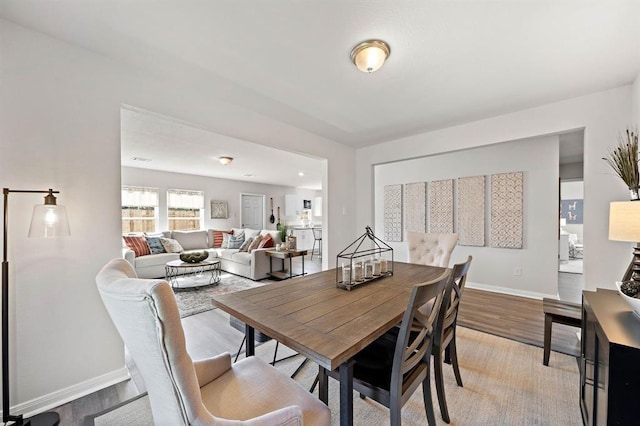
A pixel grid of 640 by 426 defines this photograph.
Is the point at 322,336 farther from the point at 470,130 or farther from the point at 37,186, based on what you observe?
the point at 470,130

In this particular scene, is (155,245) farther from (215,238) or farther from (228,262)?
(228,262)

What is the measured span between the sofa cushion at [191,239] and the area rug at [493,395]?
4.78m

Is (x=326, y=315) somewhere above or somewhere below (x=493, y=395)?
above

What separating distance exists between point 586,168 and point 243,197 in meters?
7.69

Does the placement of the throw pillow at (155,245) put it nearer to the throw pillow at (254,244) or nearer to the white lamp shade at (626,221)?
the throw pillow at (254,244)

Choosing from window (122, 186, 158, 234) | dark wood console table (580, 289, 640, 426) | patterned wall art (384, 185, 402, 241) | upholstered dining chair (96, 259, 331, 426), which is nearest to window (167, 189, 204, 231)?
window (122, 186, 158, 234)

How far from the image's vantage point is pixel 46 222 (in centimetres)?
151

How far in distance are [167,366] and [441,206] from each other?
463 centimetres

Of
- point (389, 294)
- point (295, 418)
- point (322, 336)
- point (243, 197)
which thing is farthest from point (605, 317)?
point (243, 197)

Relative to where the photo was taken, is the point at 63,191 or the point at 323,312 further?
the point at 63,191

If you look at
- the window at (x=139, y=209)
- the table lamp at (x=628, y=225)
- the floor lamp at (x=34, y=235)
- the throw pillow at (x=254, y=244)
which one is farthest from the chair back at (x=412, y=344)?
the window at (x=139, y=209)

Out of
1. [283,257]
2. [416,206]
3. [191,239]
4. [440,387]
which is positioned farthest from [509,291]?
[191,239]

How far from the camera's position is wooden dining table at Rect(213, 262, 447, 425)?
947mm

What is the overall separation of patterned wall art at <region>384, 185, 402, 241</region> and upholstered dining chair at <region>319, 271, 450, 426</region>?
3.68 m
